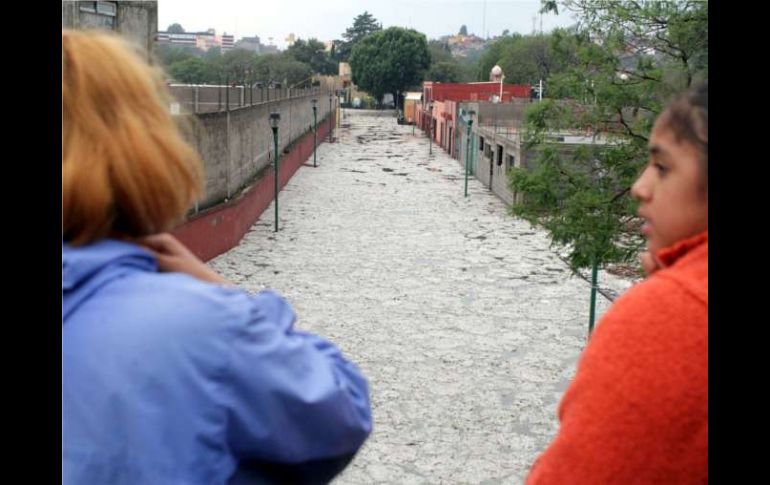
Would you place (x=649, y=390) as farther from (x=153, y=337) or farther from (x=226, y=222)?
(x=226, y=222)

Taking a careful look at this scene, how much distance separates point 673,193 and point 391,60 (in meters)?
91.2

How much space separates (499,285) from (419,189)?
17.3 metres

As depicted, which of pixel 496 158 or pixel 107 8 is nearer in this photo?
pixel 107 8

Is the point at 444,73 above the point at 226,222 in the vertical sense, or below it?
above

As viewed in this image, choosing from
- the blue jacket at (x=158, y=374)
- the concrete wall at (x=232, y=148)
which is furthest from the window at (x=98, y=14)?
the blue jacket at (x=158, y=374)

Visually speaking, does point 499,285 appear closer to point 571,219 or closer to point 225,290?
point 571,219

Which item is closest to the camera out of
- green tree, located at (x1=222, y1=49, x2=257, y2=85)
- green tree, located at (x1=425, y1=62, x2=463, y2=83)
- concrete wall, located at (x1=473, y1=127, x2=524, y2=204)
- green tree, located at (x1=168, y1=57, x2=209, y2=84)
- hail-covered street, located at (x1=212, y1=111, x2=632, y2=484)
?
hail-covered street, located at (x1=212, y1=111, x2=632, y2=484)

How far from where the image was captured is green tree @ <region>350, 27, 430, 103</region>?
298ft

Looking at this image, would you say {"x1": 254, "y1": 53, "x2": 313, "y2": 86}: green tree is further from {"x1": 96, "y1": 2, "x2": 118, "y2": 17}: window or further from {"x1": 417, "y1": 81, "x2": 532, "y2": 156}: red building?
{"x1": 96, "y1": 2, "x2": 118, "y2": 17}: window

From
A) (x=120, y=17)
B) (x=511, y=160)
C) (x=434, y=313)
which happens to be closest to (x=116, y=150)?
(x=434, y=313)

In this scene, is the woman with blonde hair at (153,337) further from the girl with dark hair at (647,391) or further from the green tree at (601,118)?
the green tree at (601,118)

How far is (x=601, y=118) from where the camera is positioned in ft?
34.4

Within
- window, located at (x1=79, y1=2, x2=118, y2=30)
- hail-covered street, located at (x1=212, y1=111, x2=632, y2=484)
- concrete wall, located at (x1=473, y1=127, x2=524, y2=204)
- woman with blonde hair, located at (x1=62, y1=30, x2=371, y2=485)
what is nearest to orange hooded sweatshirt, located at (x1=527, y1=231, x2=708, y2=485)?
woman with blonde hair, located at (x1=62, y1=30, x2=371, y2=485)

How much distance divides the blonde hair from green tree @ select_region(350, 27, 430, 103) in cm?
9092
